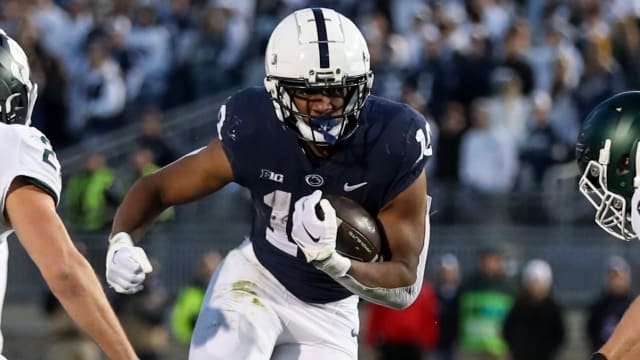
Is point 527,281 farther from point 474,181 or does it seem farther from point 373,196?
point 373,196

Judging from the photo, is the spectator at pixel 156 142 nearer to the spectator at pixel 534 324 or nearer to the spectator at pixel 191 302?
the spectator at pixel 191 302

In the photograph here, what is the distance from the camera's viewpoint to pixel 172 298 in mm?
11609

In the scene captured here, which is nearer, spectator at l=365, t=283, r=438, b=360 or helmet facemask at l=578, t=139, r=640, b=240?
helmet facemask at l=578, t=139, r=640, b=240

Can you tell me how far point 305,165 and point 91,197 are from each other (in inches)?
237

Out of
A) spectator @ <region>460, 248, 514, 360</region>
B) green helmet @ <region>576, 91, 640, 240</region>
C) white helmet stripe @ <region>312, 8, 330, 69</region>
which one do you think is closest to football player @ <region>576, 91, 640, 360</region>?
green helmet @ <region>576, 91, 640, 240</region>

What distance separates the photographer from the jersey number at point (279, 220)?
5.65 metres

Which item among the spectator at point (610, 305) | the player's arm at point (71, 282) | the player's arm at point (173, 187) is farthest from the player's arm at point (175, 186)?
the spectator at point (610, 305)

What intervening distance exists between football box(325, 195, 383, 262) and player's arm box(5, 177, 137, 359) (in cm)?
130

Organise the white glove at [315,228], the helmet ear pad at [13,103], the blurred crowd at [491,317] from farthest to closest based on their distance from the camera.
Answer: the blurred crowd at [491,317]
the white glove at [315,228]
the helmet ear pad at [13,103]

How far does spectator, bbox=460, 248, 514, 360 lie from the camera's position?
1080 cm

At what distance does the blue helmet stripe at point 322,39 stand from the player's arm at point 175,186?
541mm

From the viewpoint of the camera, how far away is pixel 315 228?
4.97 metres

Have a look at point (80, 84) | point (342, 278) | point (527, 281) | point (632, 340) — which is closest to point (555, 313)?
point (527, 281)

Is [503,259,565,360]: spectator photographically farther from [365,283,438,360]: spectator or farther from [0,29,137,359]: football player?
[0,29,137,359]: football player
